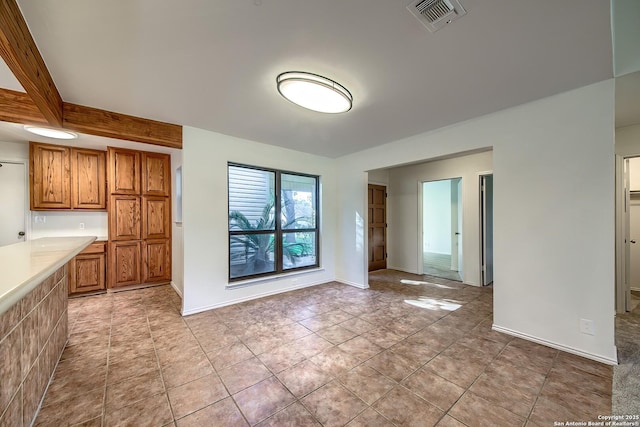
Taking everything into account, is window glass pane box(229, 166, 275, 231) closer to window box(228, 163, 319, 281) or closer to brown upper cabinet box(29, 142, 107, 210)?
window box(228, 163, 319, 281)

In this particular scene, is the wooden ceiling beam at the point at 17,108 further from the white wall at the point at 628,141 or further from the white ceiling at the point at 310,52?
the white wall at the point at 628,141

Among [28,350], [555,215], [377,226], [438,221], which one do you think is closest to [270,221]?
[377,226]

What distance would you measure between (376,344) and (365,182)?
271 cm

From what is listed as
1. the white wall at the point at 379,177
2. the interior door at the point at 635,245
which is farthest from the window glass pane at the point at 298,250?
the interior door at the point at 635,245

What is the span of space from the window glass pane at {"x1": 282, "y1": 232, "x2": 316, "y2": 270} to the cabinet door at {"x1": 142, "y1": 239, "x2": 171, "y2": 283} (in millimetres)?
2155

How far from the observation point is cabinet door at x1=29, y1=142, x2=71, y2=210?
11.8 ft

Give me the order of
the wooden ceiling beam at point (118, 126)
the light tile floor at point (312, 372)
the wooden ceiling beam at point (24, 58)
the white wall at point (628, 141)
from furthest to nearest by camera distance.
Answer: the white wall at point (628, 141) < the wooden ceiling beam at point (118, 126) < the light tile floor at point (312, 372) < the wooden ceiling beam at point (24, 58)

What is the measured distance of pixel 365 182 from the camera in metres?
4.37

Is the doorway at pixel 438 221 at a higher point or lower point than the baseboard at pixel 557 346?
higher

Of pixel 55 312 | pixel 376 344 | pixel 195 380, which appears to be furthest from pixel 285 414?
pixel 55 312

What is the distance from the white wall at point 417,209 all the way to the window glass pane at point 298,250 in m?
2.22

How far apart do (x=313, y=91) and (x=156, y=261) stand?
162 inches

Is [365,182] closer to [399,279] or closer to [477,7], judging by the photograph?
[399,279]

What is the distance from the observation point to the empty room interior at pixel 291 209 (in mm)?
1497
